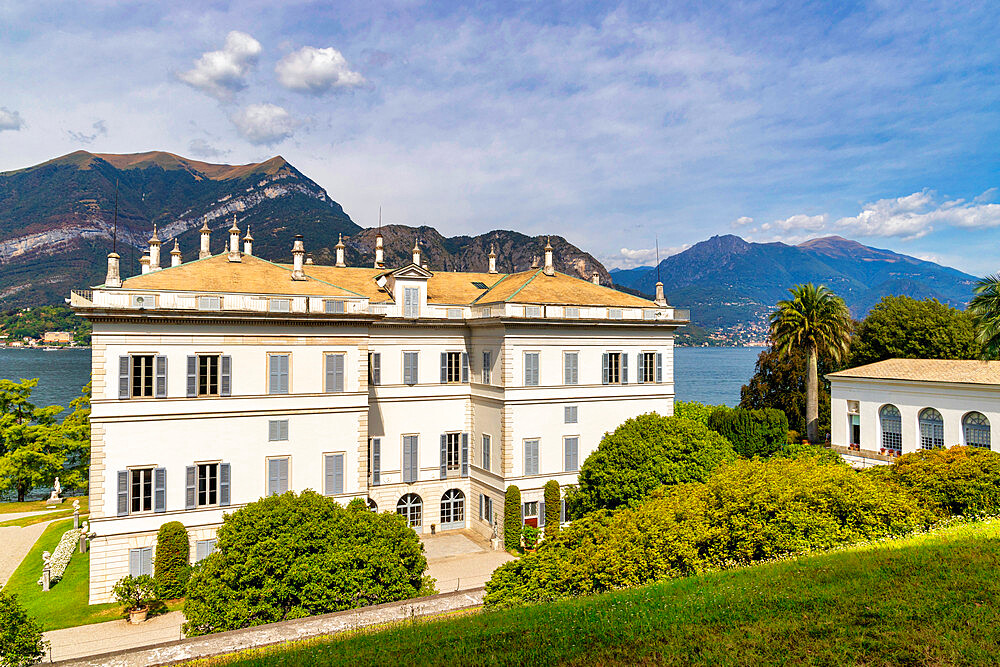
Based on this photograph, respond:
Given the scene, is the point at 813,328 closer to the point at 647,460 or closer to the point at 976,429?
the point at 976,429

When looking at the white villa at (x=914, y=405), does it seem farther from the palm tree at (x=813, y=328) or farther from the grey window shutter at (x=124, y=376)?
the grey window shutter at (x=124, y=376)

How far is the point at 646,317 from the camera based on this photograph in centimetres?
3478

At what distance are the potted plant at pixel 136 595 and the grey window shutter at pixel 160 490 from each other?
289 centimetres

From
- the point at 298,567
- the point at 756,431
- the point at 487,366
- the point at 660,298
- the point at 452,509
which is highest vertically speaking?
the point at 660,298

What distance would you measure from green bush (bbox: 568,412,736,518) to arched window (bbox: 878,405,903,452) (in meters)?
16.3

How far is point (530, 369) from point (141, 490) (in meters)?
18.4

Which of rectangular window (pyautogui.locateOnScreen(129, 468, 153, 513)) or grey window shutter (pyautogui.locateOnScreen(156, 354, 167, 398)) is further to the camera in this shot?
grey window shutter (pyautogui.locateOnScreen(156, 354, 167, 398))

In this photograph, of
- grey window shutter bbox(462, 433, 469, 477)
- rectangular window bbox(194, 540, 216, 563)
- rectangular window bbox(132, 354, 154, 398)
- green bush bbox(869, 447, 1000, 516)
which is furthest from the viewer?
grey window shutter bbox(462, 433, 469, 477)

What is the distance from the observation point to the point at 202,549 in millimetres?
24953

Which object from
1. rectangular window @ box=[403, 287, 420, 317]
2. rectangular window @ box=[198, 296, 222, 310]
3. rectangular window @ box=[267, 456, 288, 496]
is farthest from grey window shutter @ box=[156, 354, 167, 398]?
rectangular window @ box=[403, 287, 420, 317]

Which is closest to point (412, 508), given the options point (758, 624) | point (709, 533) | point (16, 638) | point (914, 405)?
point (16, 638)

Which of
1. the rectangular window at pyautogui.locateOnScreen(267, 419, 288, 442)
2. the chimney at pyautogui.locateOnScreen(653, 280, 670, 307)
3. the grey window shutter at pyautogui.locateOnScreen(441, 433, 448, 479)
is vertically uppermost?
the chimney at pyautogui.locateOnScreen(653, 280, 670, 307)

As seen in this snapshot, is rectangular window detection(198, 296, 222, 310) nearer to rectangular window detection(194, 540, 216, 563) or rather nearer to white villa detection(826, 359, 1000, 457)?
rectangular window detection(194, 540, 216, 563)

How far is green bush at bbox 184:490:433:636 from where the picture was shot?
17562 millimetres
